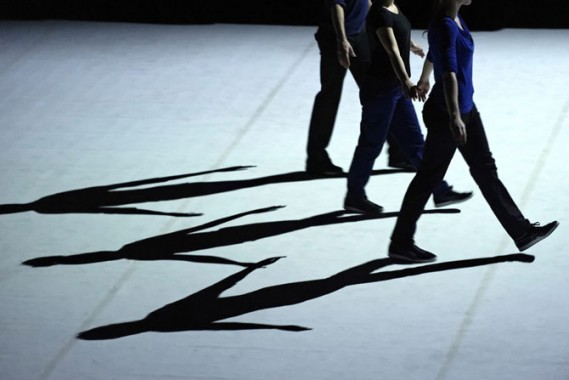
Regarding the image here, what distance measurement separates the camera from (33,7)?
14797mm

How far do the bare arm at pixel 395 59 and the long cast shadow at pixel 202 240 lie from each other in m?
1.01

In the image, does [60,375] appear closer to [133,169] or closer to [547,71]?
[133,169]

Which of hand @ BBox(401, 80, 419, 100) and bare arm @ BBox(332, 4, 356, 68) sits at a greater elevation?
bare arm @ BBox(332, 4, 356, 68)

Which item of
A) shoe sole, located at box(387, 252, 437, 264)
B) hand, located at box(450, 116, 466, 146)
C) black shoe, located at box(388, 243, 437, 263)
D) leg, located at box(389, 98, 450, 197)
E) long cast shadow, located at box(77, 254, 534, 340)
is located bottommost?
long cast shadow, located at box(77, 254, 534, 340)

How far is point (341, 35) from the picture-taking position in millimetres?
9375

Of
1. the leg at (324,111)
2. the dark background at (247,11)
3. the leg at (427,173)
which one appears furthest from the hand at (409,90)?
the dark background at (247,11)

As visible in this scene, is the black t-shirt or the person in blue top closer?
the person in blue top

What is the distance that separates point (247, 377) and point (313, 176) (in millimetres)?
3148

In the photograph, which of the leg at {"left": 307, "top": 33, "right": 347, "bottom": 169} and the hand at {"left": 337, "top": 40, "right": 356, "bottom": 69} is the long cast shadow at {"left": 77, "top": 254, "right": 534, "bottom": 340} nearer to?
the hand at {"left": 337, "top": 40, "right": 356, "bottom": 69}

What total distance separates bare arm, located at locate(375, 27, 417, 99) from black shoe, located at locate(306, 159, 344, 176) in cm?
152

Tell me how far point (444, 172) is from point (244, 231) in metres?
1.49

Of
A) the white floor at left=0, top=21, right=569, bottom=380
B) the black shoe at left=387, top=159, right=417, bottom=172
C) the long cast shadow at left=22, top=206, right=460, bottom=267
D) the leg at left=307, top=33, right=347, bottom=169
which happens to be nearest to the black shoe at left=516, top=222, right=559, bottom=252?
the white floor at left=0, top=21, right=569, bottom=380

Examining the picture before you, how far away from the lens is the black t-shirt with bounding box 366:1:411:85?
28.9 ft

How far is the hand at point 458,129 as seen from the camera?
8.07 meters
